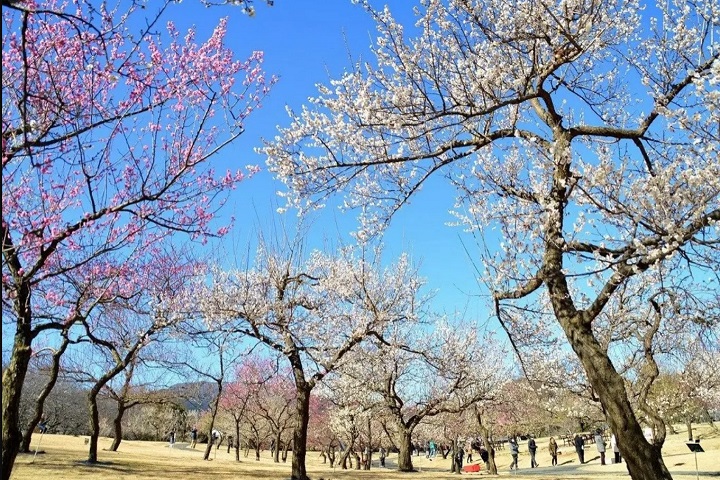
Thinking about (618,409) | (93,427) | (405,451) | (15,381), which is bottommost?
(405,451)

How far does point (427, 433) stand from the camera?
4244 cm

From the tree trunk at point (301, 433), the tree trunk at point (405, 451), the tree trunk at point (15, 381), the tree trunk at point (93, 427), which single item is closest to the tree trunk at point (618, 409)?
the tree trunk at point (15, 381)

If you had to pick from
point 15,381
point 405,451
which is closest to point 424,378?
point 405,451

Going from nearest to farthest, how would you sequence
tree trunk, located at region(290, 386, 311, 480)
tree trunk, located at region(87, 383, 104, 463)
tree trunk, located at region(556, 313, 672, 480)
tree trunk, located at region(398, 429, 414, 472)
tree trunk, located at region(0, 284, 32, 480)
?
tree trunk, located at region(556, 313, 672, 480) < tree trunk, located at region(0, 284, 32, 480) < tree trunk, located at region(290, 386, 311, 480) < tree trunk, located at region(87, 383, 104, 463) < tree trunk, located at region(398, 429, 414, 472)

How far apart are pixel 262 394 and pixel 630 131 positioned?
123 ft

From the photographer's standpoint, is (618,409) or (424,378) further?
(424,378)

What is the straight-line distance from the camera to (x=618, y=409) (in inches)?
216

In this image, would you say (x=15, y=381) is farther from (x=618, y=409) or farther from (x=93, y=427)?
(x=93, y=427)

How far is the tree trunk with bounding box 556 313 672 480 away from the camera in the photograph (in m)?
5.28

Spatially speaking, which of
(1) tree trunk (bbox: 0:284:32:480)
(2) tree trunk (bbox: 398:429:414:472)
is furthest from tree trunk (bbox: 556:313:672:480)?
(2) tree trunk (bbox: 398:429:414:472)

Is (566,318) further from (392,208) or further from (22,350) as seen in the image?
(22,350)

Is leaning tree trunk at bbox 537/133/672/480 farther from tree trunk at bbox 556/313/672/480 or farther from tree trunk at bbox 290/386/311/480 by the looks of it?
tree trunk at bbox 290/386/311/480

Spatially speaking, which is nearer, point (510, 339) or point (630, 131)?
point (630, 131)

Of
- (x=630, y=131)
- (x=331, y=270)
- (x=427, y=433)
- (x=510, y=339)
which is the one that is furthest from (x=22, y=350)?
(x=427, y=433)
